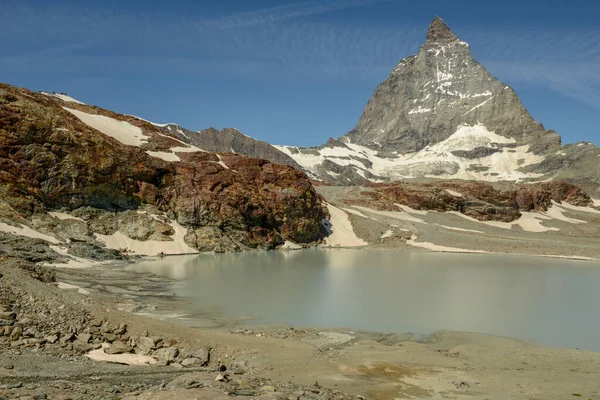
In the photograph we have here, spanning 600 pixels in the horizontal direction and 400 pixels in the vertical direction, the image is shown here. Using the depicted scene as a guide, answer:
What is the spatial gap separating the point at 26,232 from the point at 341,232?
4297cm

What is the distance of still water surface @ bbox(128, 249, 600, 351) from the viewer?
70.2 feet

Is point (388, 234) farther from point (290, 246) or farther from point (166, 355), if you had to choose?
point (166, 355)

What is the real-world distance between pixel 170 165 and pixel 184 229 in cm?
959

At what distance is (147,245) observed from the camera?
4712 centimetres

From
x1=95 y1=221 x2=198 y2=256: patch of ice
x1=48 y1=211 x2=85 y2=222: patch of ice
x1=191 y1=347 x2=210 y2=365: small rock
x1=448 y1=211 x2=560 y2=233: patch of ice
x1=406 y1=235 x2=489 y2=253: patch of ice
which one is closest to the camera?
x1=191 y1=347 x2=210 y2=365: small rock

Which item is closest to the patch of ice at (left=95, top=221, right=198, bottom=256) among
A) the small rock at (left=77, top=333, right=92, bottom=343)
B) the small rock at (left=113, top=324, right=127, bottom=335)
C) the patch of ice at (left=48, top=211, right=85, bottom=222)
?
the patch of ice at (left=48, top=211, right=85, bottom=222)

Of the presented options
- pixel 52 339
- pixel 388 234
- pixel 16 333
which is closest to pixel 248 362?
pixel 52 339

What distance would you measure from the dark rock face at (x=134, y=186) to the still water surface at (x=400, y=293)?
7523 mm

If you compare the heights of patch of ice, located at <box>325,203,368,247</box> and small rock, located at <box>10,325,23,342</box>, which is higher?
patch of ice, located at <box>325,203,368,247</box>

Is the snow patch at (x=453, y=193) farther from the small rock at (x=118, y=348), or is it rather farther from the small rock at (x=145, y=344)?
the small rock at (x=118, y=348)

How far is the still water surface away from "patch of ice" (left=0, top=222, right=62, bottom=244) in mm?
7119

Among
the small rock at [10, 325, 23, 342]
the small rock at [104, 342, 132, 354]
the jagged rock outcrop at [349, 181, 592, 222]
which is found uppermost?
the jagged rock outcrop at [349, 181, 592, 222]

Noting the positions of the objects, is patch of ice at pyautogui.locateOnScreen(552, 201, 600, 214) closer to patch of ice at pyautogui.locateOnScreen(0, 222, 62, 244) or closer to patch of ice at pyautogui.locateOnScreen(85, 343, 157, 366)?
patch of ice at pyautogui.locateOnScreen(0, 222, 62, 244)

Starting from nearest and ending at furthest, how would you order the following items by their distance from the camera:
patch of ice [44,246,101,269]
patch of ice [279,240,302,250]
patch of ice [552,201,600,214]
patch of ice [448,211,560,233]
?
patch of ice [44,246,101,269] < patch of ice [279,240,302,250] < patch of ice [448,211,560,233] < patch of ice [552,201,600,214]
